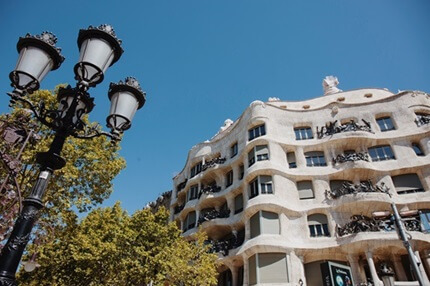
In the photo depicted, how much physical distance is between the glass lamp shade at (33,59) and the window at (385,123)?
24.4 meters

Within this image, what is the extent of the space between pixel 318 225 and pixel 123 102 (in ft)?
59.0

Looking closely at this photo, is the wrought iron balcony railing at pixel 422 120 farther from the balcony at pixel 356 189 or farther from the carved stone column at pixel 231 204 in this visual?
the carved stone column at pixel 231 204

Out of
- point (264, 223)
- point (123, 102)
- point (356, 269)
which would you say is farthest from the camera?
point (264, 223)

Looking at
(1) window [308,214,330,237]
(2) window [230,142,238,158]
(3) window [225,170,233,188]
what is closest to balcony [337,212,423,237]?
(1) window [308,214,330,237]

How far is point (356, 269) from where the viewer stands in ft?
58.4

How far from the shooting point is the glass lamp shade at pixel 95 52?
489 cm

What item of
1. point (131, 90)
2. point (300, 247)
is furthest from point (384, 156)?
point (131, 90)

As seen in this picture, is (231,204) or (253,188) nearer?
(253,188)

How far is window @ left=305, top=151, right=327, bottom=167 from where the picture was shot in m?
22.8

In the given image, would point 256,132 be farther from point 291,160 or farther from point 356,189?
point 356,189

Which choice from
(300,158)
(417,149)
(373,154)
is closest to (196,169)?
(300,158)

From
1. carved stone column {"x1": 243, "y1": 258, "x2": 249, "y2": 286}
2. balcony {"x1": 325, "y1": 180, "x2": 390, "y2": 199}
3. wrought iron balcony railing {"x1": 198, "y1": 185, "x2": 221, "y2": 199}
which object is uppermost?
wrought iron balcony railing {"x1": 198, "y1": 185, "x2": 221, "y2": 199}

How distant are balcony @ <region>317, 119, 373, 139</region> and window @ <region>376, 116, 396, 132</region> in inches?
43.1

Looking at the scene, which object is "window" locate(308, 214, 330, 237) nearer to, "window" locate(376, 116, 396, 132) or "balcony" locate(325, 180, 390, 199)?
"balcony" locate(325, 180, 390, 199)
